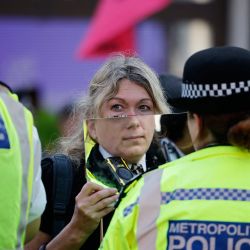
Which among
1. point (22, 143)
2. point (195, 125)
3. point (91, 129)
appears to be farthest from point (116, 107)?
point (22, 143)

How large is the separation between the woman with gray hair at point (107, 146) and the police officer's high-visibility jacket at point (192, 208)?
1.46 feet

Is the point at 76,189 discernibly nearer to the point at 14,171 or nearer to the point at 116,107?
the point at 116,107

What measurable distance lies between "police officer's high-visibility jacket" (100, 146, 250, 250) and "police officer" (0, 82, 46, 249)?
26 centimetres

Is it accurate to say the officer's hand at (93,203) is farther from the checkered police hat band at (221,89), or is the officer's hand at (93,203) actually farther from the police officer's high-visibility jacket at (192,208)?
the checkered police hat band at (221,89)

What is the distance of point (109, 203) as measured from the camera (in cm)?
315

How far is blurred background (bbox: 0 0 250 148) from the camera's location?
41.9ft

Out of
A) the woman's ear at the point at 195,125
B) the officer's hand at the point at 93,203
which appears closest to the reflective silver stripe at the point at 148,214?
the woman's ear at the point at 195,125

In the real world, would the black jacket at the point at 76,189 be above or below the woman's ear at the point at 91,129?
below

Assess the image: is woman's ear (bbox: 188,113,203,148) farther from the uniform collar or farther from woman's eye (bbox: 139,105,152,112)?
woman's eye (bbox: 139,105,152,112)

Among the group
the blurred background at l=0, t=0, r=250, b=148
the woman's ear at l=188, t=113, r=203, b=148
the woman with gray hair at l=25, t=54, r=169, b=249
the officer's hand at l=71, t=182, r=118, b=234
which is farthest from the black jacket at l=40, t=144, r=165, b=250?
the blurred background at l=0, t=0, r=250, b=148

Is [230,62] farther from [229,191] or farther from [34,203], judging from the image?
[34,203]

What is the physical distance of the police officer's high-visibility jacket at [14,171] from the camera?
2.65 m

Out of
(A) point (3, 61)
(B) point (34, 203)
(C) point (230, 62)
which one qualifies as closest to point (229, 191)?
(C) point (230, 62)

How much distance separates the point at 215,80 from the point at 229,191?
0.34m
